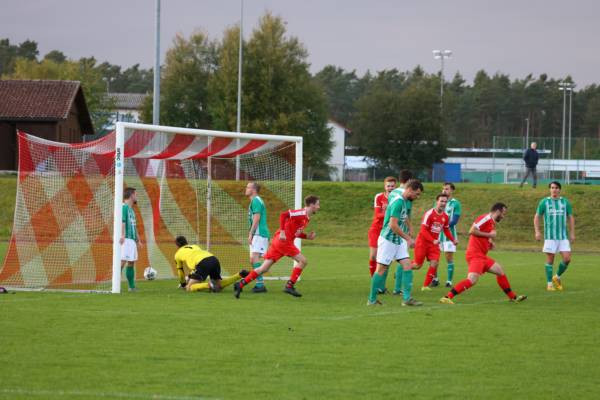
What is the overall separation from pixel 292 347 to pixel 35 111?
44.4 metres

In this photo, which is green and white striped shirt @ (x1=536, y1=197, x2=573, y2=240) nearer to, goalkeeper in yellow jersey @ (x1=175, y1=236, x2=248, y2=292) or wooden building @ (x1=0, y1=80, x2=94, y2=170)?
goalkeeper in yellow jersey @ (x1=175, y1=236, x2=248, y2=292)

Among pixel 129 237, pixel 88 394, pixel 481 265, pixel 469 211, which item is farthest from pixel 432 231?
pixel 469 211

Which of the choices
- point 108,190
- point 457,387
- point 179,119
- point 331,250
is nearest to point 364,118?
point 179,119

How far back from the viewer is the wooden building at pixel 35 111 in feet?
166

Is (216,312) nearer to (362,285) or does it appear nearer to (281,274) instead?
(362,285)

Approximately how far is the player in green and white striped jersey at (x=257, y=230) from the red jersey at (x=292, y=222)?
1.19 metres

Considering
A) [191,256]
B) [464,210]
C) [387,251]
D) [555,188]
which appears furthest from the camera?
[464,210]

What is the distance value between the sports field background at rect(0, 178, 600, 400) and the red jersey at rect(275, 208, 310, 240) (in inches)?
42.5

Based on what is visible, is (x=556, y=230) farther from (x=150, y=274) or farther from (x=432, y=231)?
(x=150, y=274)

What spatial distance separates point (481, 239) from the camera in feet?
46.4

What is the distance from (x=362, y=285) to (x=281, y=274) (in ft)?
8.18

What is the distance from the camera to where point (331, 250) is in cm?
2933

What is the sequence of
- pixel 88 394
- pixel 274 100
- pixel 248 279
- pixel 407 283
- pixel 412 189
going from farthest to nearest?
pixel 274 100 → pixel 248 279 → pixel 407 283 → pixel 412 189 → pixel 88 394

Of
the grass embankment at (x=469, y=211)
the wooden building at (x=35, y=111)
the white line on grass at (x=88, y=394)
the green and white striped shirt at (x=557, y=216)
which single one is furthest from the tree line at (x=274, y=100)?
the white line on grass at (x=88, y=394)
